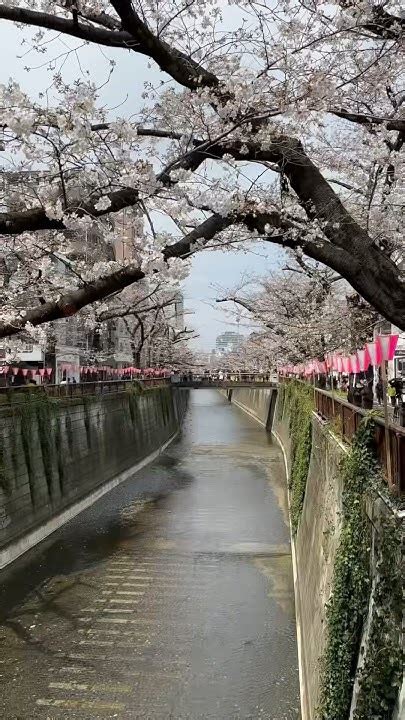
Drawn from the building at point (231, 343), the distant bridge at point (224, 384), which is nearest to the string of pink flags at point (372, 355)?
the distant bridge at point (224, 384)

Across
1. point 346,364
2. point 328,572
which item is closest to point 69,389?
point 346,364

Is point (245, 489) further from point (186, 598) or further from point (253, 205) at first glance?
point (253, 205)

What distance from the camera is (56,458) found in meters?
17.3

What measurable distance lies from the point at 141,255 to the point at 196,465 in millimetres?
22334

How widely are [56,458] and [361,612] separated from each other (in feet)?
45.5

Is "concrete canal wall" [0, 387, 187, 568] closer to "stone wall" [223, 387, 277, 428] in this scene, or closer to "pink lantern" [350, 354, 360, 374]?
"pink lantern" [350, 354, 360, 374]

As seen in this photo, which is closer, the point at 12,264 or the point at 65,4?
the point at 65,4

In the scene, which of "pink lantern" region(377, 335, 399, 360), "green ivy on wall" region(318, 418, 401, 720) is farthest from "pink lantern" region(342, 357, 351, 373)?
"pink lantern" region(377, 335, 399, 360)

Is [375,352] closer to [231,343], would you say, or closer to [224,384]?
[224,384]

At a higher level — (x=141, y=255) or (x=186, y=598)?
(x=141, y=255)

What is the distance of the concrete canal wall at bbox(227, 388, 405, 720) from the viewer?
388 cm

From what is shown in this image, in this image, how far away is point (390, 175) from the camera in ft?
29.6

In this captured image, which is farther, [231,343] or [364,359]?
[231,343]

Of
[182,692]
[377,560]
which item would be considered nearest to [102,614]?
[182,692]
